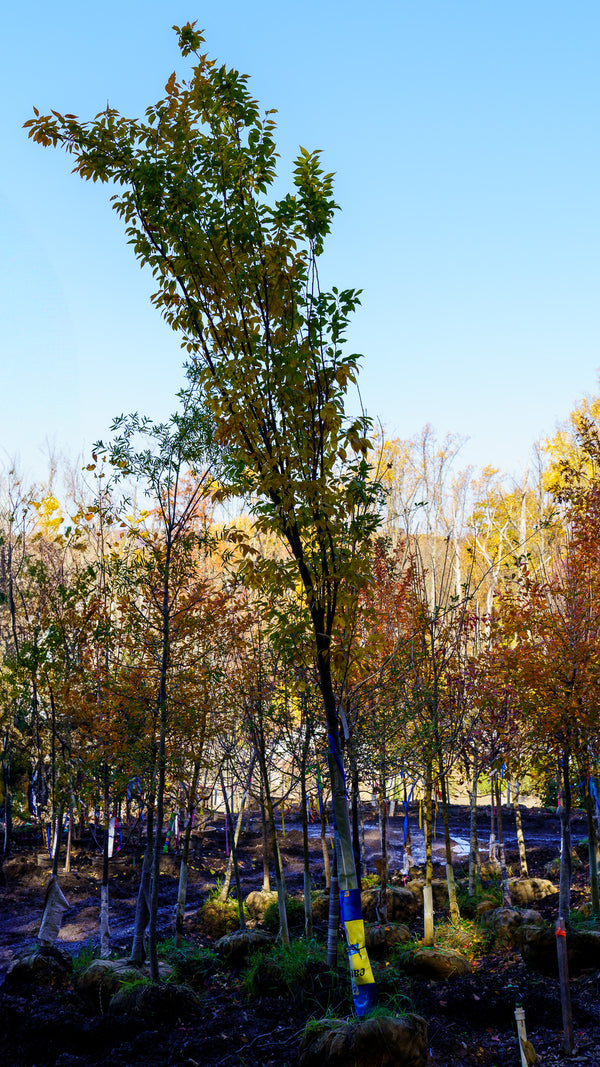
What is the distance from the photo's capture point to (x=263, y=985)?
10.7 meters

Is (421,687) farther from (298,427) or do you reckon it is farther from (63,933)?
(63,933)

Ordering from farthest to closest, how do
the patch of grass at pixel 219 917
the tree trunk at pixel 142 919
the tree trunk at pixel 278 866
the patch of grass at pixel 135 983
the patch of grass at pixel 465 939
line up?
1. the patch of grass at pixel 219 917
2. the tree trunk at pixel 278 866
3. the patch of grass at pixel 465 939
4. the tree trunk at pixel 142 919
5. the patch of grass at pixel 135 983

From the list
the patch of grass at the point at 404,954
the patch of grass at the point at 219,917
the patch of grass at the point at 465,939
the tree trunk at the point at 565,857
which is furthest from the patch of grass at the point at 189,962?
the tree trunk at the point at 565,857

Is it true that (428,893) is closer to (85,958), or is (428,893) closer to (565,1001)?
(565,1001)

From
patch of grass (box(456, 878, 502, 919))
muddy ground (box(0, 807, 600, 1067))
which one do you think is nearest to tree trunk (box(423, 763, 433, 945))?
muddy ground (box(0, 807, 600, 1067))

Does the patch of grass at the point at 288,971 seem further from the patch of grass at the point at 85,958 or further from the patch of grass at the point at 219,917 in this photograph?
the patch of grass at the point at 219,917

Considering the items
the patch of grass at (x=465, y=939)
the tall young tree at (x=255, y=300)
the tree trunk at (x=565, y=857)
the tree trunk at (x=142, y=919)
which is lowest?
the patch of grass at (x=465, y=939)

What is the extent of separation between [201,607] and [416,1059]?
8.64 m

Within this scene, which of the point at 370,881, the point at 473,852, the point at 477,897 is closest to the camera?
the point at 477,897

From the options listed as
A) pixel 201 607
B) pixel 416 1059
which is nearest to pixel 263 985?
pixel 416 1059

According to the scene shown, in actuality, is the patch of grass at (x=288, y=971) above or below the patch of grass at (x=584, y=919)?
above

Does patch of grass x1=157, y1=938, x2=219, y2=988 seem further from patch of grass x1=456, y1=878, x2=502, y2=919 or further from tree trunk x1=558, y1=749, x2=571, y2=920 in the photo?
tree trunk x1=558, y1=749, x2=571, y2=920

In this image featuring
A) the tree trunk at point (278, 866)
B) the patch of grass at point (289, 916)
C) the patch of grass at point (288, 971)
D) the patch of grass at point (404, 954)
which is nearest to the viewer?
the patch of grass at point (288, 971)

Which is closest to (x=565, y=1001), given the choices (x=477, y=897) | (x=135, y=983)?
(x=135, y=983)
